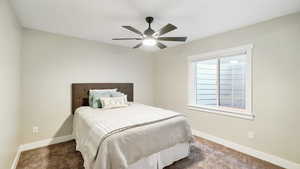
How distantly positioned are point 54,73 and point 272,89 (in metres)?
4.19

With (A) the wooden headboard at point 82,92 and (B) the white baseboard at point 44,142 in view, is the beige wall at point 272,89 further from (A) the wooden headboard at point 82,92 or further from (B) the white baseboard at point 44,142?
(B) the white baseboard at point 44,142

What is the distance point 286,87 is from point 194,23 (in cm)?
182

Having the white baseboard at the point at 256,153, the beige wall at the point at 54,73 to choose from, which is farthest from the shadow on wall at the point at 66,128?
the white baseboard at the point at 256,153

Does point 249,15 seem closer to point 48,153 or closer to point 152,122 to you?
point 152,122

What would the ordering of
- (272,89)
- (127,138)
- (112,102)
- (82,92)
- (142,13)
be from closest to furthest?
(127,138), (142,13), (272,89), (112,102), (82,92)

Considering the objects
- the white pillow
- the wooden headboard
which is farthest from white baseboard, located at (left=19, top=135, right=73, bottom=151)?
the white pillow

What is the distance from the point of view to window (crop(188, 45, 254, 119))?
8.65 ft

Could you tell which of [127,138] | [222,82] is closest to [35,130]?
[127,138]

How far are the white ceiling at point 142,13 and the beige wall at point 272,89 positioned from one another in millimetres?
221

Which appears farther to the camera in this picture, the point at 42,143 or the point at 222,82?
the point at 222,82

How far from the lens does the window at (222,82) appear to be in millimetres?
2637

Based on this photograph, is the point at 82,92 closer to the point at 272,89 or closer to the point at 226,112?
the point at 226,112

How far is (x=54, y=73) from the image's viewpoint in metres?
2.95

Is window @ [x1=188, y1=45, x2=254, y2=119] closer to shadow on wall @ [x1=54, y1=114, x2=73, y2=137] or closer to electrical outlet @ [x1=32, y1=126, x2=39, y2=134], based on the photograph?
shadow on wall @ [x1=54, y1=114, x2=73, y2=137]
